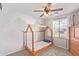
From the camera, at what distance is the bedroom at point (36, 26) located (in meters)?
1.22

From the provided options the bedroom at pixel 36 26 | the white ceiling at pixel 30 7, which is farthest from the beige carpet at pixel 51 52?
the white ceiling at pixel 30 7

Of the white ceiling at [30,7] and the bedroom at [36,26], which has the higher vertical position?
the white ceiling at [30,7]

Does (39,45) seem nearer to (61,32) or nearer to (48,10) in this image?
(61,32)

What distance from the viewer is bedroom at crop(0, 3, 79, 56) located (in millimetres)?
1217

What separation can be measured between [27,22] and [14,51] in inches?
17.0

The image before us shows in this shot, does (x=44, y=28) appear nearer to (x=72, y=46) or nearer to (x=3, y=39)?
(x=72, y=46)

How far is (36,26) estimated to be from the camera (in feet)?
4.36

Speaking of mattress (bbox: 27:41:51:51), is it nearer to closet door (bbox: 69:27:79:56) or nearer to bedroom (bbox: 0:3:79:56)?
bedroom (bbox: 0:3:79:56)

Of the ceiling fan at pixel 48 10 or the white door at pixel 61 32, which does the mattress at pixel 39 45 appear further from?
the ceiling fan at pixel 48 10

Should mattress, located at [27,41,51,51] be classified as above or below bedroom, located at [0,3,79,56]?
below

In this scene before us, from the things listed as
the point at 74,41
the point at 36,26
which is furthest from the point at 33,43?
the point at 74,41

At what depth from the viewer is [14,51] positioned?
1242 mm

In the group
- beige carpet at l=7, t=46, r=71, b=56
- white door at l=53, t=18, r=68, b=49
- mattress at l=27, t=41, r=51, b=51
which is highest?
white door at l=53, t=18, r=68, b=49

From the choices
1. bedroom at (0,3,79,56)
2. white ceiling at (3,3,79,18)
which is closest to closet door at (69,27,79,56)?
bedroom at (0,3,79,56)
